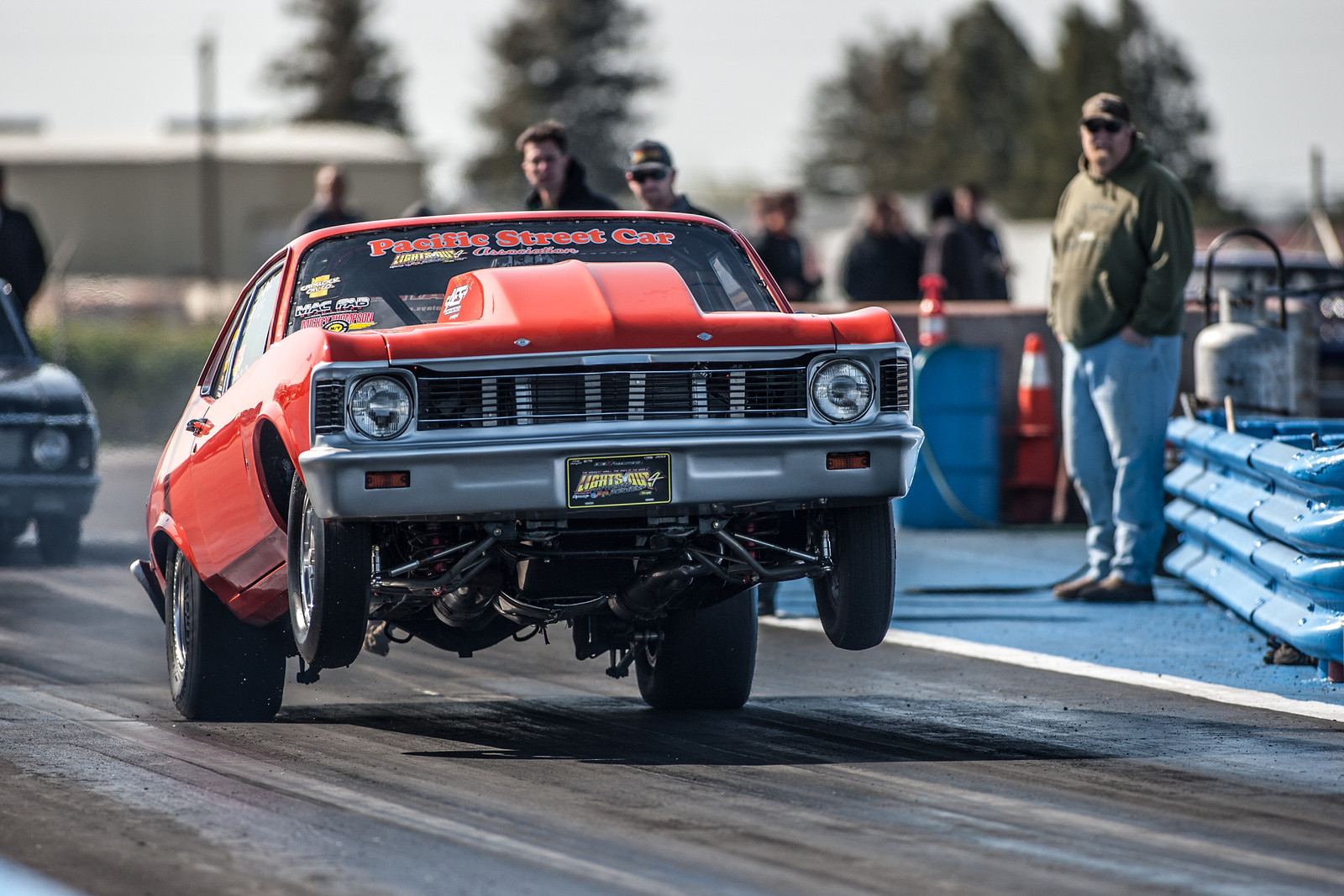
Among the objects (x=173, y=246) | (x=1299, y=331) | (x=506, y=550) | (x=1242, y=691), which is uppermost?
(x=173, y=246)

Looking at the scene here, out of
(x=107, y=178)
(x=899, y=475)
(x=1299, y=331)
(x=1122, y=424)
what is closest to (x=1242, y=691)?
(x=899, y=475)

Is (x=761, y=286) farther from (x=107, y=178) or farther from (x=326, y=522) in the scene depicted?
(x=107, y=178)

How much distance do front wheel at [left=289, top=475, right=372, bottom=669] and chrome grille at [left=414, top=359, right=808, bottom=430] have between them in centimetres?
39

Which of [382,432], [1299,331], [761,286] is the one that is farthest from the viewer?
[1299,331]

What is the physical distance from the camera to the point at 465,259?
6715mm

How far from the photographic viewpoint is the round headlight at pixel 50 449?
12.2 metres

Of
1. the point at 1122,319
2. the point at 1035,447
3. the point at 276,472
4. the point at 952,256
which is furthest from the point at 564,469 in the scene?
the point at 952,256

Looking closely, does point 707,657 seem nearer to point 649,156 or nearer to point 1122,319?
point 649,156

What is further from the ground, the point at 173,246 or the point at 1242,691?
the point at 173,246

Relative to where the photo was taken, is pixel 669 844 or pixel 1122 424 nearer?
pixel 669 844

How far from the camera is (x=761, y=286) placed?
6926 millimetres

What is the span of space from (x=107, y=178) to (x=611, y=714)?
42701 mm

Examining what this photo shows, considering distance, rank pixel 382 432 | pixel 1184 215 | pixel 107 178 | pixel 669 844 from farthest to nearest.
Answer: pixel 107 178, pixel 1184 215, pixel 382 432, pixel 669 844

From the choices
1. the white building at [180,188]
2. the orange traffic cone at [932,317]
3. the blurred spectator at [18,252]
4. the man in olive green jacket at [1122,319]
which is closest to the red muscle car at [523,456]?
the man in olive green jacket at [1122,319]
